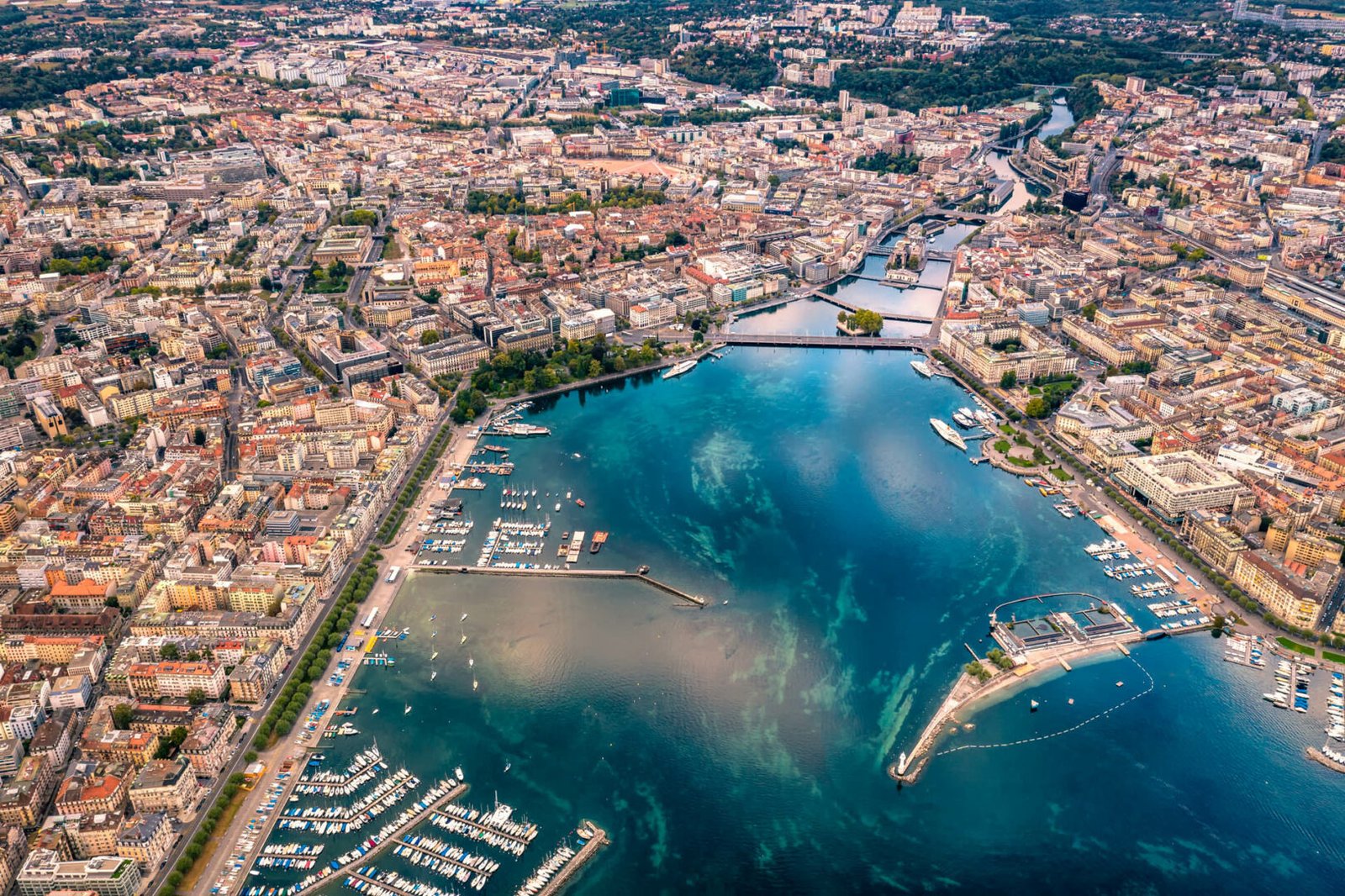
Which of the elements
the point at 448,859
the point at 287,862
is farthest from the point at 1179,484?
the point at 287,862

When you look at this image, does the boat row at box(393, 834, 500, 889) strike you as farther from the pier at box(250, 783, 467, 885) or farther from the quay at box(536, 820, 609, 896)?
the quay at box(536, 820, 609, 896)

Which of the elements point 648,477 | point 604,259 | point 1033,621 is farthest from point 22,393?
point 1033,621

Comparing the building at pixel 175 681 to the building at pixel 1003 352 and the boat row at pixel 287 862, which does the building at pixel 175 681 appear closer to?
the boat row at pixel 287 862

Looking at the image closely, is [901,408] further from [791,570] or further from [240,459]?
[240,459]

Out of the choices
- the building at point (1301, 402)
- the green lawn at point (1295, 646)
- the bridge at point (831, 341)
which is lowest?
the bridge at point (831, 341)

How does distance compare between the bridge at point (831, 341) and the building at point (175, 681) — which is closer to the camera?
the building at point (175, 681)

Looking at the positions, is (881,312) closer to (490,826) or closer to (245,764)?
(490,826)

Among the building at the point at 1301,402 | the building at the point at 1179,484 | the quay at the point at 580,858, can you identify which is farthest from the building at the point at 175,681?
the building at the point at 1301,402
